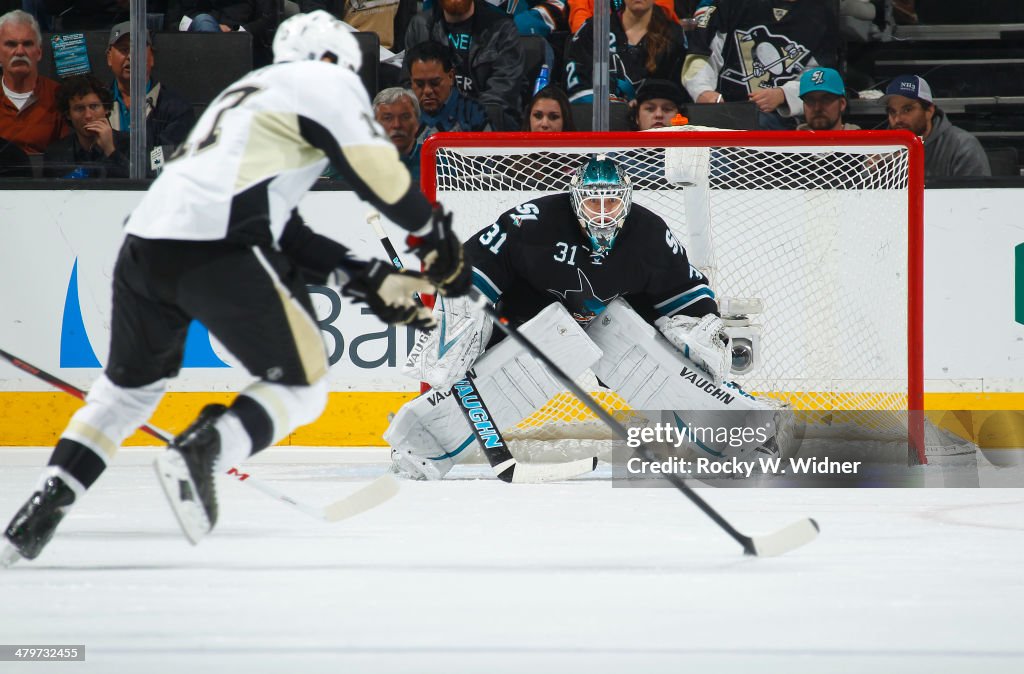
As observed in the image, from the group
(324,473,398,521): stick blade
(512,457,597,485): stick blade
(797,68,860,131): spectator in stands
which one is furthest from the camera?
(797,68,860,131): spectator in stands

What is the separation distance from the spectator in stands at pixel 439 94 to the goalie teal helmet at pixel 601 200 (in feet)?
3.21

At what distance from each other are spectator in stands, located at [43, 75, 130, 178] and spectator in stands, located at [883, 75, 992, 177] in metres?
2.61

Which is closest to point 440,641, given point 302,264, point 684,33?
point 302,264

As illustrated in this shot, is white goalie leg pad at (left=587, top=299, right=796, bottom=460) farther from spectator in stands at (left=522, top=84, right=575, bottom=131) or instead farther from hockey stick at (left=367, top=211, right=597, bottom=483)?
spectator in stands at (left=522, top=84, right=575, bottom=131)

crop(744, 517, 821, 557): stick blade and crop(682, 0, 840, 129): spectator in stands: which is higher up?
crop(682, 0, 840, 129): spectator in stands

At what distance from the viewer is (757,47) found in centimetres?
453

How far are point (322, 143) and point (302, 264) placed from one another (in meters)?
0.40

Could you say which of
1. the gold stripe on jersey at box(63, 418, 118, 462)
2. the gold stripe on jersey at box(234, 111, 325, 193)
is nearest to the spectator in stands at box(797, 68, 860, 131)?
the gold stripe on jersey at box(234, 111, 325, 193)

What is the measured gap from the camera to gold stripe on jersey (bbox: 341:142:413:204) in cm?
205

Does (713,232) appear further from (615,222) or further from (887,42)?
(887,42)

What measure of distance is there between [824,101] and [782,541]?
2.33 m

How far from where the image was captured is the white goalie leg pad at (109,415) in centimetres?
211

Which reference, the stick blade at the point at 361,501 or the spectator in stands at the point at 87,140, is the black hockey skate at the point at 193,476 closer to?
the stick blade at the point at 361,501

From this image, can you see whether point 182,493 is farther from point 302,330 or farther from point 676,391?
point 676,391
